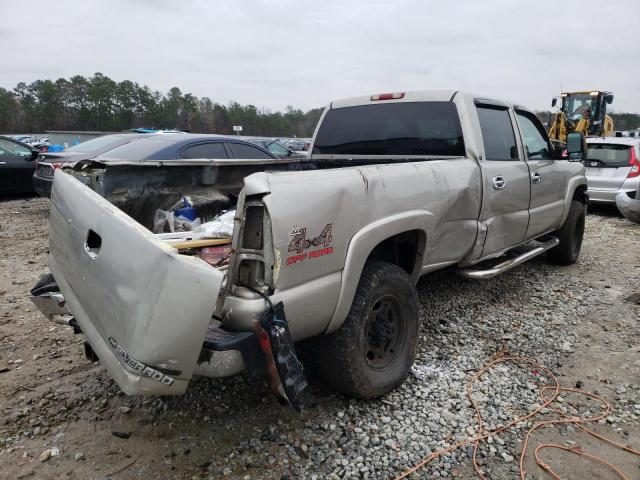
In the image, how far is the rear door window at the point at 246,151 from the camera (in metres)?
7.51

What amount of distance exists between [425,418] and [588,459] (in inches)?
33.7

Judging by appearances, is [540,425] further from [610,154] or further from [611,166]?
[610,154]

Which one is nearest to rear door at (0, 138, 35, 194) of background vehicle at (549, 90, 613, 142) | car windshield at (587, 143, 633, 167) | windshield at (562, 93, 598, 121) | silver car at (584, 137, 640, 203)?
silver car at (584, 137, 640, 203)

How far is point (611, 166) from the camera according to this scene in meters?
9.53

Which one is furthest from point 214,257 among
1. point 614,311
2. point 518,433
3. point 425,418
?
point 614,311

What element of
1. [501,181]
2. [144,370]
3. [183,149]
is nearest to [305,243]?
[144,370]

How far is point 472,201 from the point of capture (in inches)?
141

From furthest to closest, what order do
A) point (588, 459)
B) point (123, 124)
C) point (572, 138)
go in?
point (123, 124) < point (572, 138) < point (588, 459)

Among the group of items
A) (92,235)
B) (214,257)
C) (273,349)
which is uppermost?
(92,235)

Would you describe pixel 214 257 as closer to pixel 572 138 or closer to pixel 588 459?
pixel 588 459

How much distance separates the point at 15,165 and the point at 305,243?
10.5 m

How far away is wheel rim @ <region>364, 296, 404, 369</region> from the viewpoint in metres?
2.87

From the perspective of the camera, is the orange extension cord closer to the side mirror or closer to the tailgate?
the tailgate

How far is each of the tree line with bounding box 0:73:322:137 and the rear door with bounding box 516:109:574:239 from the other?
44.7m
